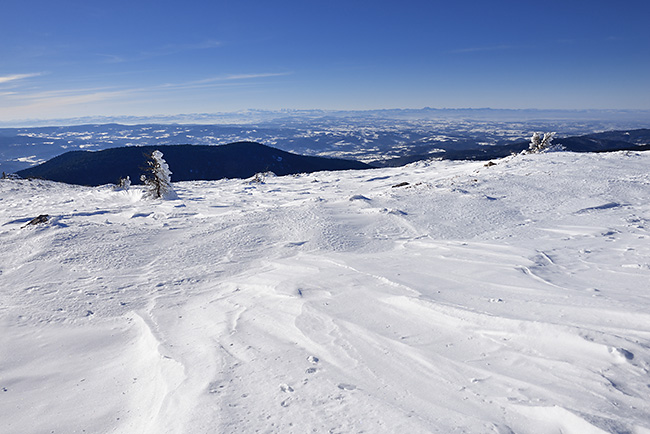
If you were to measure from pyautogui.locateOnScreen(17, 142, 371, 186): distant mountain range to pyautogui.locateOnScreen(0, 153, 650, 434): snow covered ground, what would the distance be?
265 ft

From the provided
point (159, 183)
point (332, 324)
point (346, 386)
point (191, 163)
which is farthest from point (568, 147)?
point (346, 386)

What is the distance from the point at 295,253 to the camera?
7336 millimetres

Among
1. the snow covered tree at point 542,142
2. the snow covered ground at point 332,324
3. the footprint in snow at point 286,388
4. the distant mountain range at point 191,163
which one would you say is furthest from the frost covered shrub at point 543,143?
the distant mountain range at point 191,163

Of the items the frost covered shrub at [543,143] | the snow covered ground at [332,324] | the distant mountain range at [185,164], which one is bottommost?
the distant mountain range at [185,164]

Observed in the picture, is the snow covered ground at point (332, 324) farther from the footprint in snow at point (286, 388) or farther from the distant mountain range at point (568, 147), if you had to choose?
the distant mountain range at point (568, 147)

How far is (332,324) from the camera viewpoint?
437 cm

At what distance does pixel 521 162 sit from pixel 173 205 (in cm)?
1679

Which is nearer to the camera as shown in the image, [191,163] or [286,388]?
[286,388]

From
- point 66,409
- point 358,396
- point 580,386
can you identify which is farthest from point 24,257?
point 580,386

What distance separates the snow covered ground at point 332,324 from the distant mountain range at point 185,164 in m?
80.7

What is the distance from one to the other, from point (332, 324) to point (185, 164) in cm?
10120

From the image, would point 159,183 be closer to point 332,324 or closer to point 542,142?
point 332,324

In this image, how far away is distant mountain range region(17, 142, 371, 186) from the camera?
274ft

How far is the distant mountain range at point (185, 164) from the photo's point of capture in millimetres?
83494
